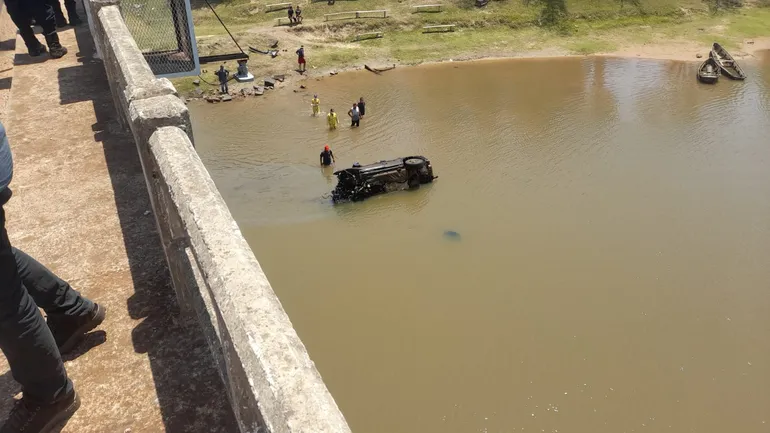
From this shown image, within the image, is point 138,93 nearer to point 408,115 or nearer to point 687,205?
point 687,205

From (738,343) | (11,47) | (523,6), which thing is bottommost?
(738,343)

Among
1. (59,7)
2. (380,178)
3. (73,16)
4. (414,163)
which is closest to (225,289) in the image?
(59,7)

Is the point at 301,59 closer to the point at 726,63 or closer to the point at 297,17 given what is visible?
the point at 297,17

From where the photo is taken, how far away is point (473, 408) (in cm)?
1170

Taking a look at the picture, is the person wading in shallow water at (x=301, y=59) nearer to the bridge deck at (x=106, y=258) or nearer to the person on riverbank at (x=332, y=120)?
the person on riverbank at (x=332, y=120)

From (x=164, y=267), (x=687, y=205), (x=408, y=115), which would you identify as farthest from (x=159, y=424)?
(x=408, y=115)

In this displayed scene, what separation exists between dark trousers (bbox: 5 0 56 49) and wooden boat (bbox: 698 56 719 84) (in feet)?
A: 101

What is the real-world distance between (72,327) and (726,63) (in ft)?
121

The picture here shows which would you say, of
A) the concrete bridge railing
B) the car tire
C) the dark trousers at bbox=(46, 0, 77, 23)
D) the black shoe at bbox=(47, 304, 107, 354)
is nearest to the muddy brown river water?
A: the car tire

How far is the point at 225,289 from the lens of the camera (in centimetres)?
279

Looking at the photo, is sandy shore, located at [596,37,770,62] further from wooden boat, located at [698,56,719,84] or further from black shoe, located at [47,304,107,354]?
black shoe, located at [47,304,107,354]

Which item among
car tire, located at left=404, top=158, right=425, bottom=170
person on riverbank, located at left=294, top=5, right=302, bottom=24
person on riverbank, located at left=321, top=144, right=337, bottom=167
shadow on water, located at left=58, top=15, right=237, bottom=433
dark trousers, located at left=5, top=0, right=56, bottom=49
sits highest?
dark trousers, located at left=5, top=0, right=56, bottom=49

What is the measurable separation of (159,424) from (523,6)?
4006 centimetres

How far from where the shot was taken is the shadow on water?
3.59 meters
